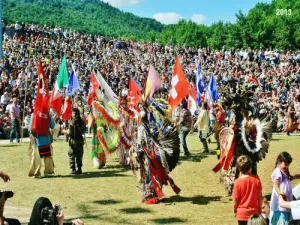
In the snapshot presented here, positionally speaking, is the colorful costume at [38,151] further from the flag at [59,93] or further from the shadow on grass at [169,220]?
the shadow on grass at [169,220]

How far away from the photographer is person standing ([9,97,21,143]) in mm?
17688

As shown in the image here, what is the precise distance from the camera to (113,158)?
49.5ft

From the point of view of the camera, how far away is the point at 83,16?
163250 millimetres

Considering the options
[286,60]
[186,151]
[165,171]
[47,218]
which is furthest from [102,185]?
[286,60]

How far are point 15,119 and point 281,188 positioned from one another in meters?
13.3

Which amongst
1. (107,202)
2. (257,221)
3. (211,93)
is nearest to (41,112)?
(107,202)

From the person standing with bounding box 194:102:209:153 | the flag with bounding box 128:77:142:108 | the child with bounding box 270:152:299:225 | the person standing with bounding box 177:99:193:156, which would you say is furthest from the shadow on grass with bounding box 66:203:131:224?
the person standing with bounding box 194:102:209:153

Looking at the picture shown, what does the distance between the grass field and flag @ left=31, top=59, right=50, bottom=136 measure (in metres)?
1.17

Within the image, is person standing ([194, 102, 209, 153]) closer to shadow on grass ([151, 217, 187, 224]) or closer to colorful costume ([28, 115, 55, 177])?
colorful costume ([28, 115, 55, 177])

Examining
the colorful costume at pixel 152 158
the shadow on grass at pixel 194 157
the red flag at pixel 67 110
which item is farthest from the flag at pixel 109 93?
the colorful costume at pixel 152 158

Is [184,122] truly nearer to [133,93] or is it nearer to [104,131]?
[133,93]

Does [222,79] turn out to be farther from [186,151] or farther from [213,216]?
[213,216]

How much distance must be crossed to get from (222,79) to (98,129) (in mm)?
19745

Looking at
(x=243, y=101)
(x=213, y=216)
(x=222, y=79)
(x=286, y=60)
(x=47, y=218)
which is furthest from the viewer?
(x=286, y=60)
